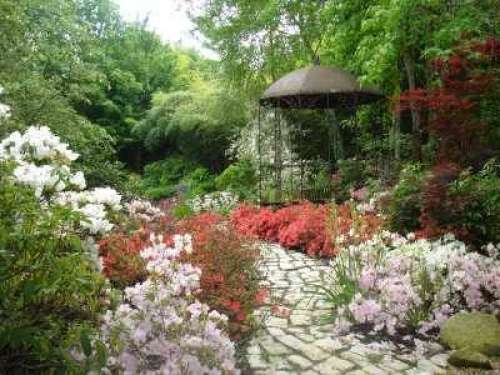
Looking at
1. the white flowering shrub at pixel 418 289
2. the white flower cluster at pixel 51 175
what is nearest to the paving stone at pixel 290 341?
the white flowering shrub at pixel 418 289

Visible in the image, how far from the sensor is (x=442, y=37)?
8.23 meters

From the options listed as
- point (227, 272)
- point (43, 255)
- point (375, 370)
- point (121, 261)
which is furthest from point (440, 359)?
point (43, 255)

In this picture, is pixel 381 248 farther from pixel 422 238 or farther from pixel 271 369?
pixel 271 369

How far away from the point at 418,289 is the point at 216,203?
805 centimetres

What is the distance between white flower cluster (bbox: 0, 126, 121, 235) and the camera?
2.67 meters

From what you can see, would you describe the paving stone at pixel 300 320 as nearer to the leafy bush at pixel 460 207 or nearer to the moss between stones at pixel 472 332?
the moss between stones at pixel 472 332

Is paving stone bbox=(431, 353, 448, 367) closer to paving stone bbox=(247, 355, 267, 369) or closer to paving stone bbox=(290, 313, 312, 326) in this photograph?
paving stone bbox=(290, 313, 312, 326)

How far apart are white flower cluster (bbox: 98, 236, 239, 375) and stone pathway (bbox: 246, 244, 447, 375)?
0.99m

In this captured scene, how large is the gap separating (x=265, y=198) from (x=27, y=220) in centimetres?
950

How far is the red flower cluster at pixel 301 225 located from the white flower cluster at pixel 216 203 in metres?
1.65

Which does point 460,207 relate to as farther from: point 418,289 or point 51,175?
point 51,175

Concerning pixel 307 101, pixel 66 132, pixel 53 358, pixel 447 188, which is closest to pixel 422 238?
pixel 447 188

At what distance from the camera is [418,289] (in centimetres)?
482

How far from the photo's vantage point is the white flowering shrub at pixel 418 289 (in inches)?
184
